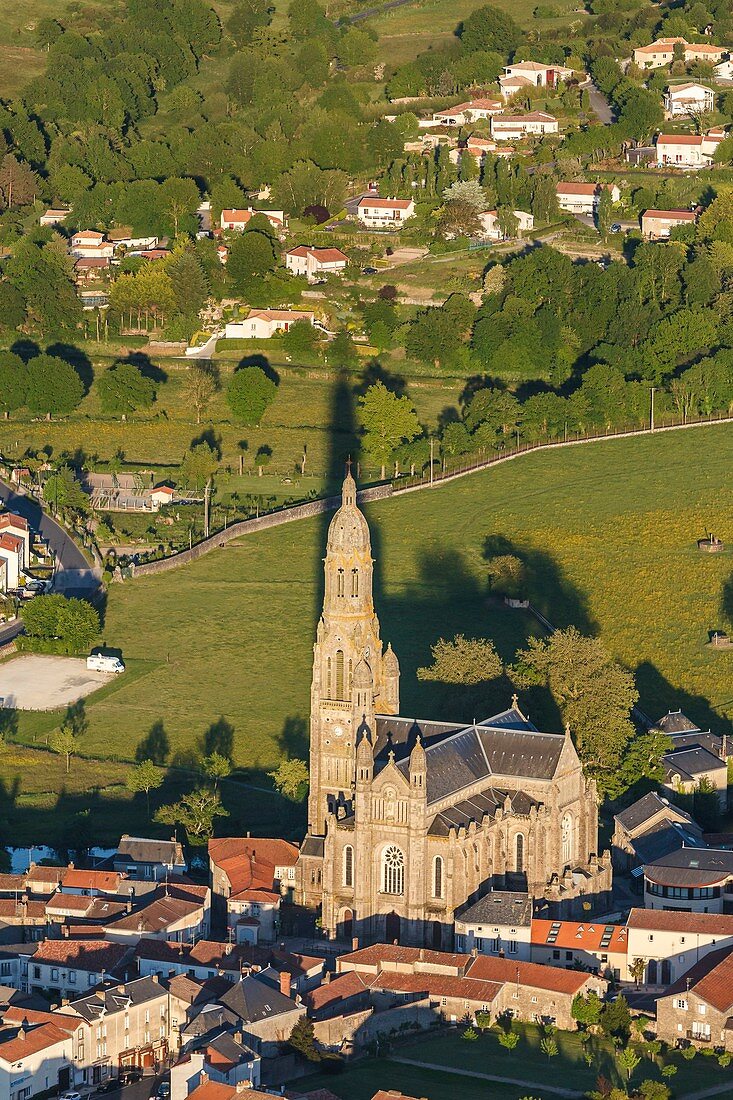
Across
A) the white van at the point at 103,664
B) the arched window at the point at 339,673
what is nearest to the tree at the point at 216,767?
the arched window at the point at 339,673

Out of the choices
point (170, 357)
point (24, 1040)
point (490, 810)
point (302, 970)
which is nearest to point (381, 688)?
point (490, 810)

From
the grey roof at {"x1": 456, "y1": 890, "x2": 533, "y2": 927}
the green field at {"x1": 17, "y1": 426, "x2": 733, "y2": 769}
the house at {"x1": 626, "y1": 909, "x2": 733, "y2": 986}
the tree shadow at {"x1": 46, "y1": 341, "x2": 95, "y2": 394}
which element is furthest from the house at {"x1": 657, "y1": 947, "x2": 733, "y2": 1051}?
the tree shadow at {"x1": 46, "y1": 341, "x2": 95, "y2": 394}

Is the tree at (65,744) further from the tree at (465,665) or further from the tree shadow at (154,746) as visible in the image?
the tree at (465,665)

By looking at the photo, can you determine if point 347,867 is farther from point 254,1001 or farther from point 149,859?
point 254,1001

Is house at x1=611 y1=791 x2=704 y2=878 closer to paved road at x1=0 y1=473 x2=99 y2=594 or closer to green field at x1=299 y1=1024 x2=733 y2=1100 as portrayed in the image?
green field at x1=299 y1=1024 x2=733 y2=1100

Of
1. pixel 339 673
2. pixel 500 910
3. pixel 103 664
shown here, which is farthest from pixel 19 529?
pixel 500 910

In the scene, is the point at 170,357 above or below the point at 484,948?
above

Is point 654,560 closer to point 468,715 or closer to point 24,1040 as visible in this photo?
point 468,715
